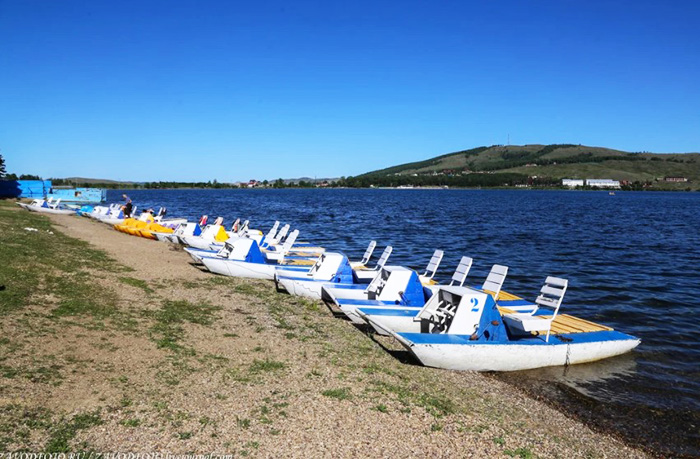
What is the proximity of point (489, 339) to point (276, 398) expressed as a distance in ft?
19.7

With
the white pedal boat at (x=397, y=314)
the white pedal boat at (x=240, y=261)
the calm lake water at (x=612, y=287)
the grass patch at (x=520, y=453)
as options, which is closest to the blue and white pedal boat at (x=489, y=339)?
the white pedal boat at (x=397, y=314)

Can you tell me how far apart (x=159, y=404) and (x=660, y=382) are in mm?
11628

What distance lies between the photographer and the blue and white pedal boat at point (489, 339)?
38.4 feet

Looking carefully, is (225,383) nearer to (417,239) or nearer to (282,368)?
(282,368)

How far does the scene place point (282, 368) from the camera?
10.2 meters

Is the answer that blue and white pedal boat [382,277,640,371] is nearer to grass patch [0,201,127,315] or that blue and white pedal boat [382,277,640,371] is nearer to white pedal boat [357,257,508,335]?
white pedal boat [357,257,508,335]

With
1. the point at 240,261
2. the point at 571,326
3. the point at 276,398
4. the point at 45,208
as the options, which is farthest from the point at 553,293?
the point at 45,208

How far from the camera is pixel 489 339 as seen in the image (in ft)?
40.7

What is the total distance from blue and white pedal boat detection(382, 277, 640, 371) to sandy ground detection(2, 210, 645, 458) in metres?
0.51

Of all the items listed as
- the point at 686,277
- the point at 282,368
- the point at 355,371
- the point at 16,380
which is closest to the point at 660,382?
the point at 355,371

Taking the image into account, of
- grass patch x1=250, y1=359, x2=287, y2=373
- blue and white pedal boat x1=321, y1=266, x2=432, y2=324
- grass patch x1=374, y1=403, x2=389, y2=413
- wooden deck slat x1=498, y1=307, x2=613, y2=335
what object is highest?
blue and white pedal boat x1=321, y1=266, x2=432, y2=324

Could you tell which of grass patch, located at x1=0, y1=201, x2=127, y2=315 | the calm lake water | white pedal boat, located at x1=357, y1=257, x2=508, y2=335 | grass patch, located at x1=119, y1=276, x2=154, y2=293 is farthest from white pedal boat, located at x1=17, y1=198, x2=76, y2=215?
white pedal boat, located at x1=357, y1=257, x2=508, y2=335

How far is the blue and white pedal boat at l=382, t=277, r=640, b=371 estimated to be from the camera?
38.4ft

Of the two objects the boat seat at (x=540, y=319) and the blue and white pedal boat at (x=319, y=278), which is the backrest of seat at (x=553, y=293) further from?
the blue and white pedal boat at (x=319, y=278)
